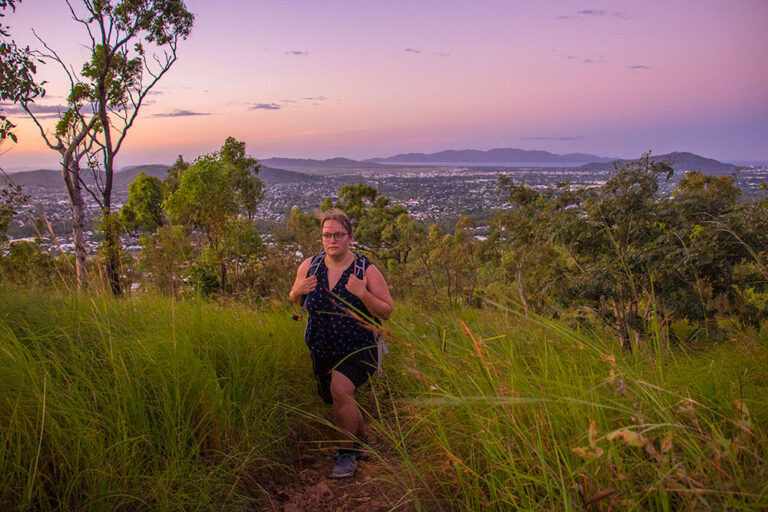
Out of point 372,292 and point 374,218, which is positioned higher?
point 372,292

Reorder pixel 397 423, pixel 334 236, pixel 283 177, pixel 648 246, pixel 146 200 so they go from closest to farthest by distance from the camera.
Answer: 1. pixel 397 423
2. pixel 334 236
3. pixel 648 246
4. pixel 146 200
5. pixel 283 177

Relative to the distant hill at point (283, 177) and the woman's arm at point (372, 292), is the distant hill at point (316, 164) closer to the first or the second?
the distant hill at point (283, 177)

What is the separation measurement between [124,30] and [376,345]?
18.7 m

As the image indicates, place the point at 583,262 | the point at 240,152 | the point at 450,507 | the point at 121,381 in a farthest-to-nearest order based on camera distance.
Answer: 1. the point at 240,152
2. the point at 583,262
3. the point at 121,381
4. the point at 450,507

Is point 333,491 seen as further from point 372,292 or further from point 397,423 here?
point 372,292

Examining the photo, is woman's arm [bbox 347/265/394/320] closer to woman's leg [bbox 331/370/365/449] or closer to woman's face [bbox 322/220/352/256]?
woman's face [bbox 322/220/352/256]

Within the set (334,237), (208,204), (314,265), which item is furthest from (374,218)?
(334,237)

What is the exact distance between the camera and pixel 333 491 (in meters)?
2.77

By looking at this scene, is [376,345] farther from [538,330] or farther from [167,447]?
[167,447]

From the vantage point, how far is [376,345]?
3176 millimetres

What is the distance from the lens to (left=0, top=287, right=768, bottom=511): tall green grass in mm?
1524

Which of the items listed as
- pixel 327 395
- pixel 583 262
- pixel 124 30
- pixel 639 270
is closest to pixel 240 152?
pixel 124 30

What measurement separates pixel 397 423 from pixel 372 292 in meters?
1.35

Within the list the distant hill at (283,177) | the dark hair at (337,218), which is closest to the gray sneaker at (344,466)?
→ the dark hair at (337,218)
